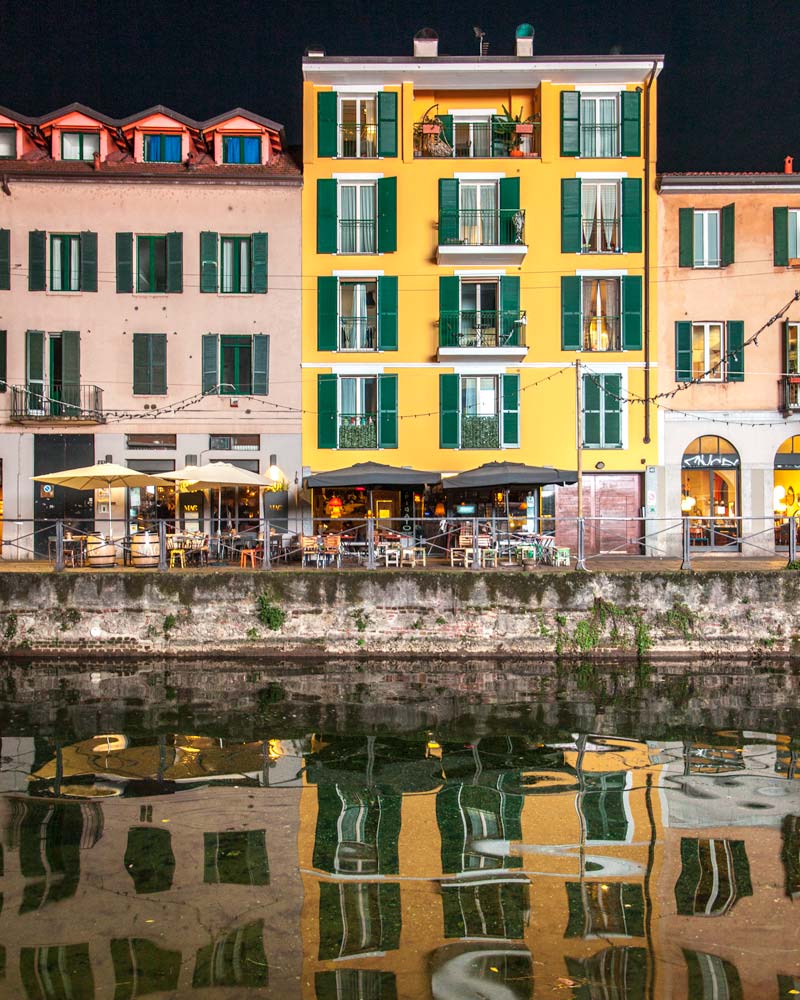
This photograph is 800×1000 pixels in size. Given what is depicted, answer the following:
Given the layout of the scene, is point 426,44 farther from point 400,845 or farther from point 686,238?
point 400,845

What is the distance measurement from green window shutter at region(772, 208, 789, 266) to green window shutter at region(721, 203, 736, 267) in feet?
3.67

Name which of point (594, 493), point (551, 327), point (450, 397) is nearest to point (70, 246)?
point (450, 397)

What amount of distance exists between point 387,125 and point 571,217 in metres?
5.55

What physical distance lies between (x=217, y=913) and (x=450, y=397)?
702 inches

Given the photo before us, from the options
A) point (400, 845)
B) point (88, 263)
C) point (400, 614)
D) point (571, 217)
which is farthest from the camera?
point (571, 217)

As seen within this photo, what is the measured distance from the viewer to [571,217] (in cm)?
2270

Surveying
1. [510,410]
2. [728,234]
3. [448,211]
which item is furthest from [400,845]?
[728,234]

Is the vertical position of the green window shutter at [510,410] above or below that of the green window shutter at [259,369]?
below

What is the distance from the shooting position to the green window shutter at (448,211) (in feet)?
73.9

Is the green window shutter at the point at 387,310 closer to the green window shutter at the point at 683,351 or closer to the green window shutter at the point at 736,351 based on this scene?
the green window shutter at the point at 683,351

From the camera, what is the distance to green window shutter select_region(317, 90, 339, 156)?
22.8 metres

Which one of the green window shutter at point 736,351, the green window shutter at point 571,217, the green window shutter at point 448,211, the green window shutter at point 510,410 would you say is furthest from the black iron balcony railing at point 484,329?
the green window shutter at point 736,351

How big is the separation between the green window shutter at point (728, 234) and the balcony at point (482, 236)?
210 inches

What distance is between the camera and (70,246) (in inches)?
886
